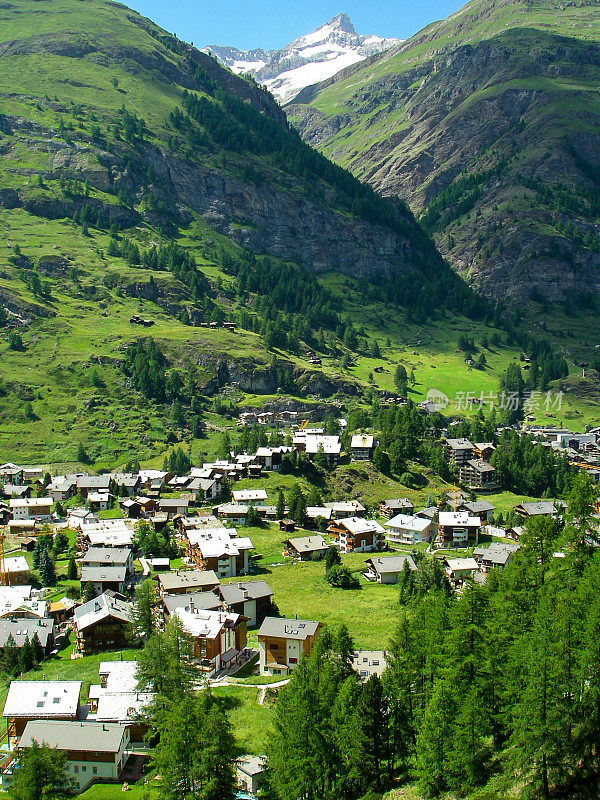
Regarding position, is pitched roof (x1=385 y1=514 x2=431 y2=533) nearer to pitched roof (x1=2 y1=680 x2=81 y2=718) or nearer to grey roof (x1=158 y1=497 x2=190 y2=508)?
grey roof (x1=158 y1=497 x2=190 y2=508)

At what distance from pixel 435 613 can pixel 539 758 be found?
12.2 meters

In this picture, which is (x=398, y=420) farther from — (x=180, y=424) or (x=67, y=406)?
(x=67, y=406)

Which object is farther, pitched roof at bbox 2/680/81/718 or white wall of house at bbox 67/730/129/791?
pitched roof at bbox 2/680/81/718

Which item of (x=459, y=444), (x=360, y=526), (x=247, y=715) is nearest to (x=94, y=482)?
(x=360, y=526)

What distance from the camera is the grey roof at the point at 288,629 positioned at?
2530 inches

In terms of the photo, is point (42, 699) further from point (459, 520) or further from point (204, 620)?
point (459, 520)

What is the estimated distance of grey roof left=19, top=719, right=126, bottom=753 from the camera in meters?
49.3

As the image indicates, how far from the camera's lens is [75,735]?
50281mm

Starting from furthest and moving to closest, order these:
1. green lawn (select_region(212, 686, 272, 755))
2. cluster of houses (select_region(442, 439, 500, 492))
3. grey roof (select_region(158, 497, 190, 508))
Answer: cluster of houses (select_region(442, 439, 500, 492))
grey roof (select_region(158, 497, 190, 508))
green lawn (select_region(212, 686, 272, 755))

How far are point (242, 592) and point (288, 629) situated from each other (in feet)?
38.7

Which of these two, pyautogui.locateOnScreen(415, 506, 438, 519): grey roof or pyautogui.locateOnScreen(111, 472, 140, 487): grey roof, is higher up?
pyautogui.locateOnScreen(111, 472, 140, 487): grey roof

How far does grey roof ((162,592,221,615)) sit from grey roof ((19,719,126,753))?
19215 mm

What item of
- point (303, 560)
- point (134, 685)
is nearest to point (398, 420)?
point (303, 560)

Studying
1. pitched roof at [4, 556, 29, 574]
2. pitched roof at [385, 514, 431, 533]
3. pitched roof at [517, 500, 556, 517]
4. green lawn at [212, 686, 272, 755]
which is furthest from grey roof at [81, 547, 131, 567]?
pitched roof at [517, 500, 556, 517]
